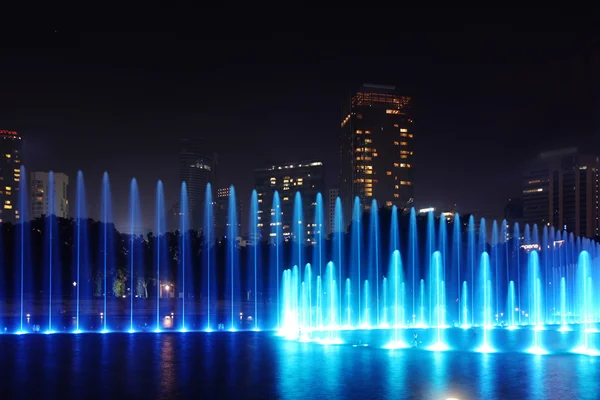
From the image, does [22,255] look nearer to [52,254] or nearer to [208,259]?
[52,254]

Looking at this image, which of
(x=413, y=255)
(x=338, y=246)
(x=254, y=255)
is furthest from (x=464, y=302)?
(x=254, y=255)

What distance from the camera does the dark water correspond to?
54.4 feet

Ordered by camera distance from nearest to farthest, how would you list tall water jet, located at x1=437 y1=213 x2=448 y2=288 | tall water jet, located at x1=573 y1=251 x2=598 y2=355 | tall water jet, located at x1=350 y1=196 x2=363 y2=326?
tall water jet, located at x1=573 y1=251 x2=598 y2=355 → tall water jet, located at x1=350 y1=196 x2=363 y2=326 → tall water jet, located at x1=437 y1=213 x2=448 y2=288

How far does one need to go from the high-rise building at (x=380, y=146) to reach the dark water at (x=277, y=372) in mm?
151841

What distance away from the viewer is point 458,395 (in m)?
16.2

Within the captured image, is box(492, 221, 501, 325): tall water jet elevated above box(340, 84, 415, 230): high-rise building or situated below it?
below

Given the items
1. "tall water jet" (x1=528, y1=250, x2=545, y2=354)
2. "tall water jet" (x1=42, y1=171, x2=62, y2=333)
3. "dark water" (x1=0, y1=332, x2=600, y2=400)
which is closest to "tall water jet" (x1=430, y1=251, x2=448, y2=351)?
"tall water jet" (x1=528, y1=250, x2=545, y2=354)

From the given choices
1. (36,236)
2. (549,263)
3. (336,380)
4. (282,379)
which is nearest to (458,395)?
(336,380)

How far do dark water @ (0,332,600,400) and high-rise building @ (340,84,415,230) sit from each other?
152m

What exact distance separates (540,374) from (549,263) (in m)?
47.9

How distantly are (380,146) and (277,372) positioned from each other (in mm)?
163458

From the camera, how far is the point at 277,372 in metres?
20.1

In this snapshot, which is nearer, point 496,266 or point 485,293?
point 485,293

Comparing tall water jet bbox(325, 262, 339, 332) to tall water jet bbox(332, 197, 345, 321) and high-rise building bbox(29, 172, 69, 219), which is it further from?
high-rise building bbox(29, 172, 69, 219)
